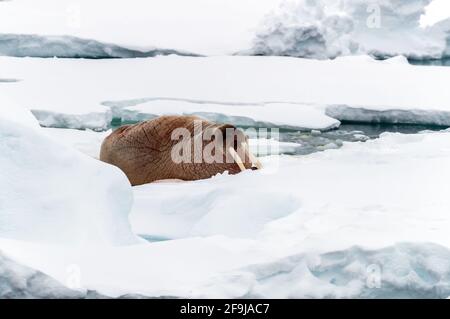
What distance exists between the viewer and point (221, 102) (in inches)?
381

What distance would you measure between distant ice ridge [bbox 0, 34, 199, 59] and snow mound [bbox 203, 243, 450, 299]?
390 inches

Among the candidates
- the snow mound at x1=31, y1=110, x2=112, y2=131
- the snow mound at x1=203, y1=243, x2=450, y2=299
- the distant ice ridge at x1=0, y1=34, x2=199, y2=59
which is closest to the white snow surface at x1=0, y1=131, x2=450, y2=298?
the snow mound at x1=203, y1=243, x2=450, y2=299

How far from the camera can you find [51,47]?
1199 cm

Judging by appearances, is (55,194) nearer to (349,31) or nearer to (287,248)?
(287,248)

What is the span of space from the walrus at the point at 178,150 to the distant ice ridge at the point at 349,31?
6.28m

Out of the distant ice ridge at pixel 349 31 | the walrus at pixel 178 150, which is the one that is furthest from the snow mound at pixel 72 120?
the distant ice ridge at pixel 349 31

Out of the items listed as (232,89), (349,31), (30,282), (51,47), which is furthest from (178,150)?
(349,31)

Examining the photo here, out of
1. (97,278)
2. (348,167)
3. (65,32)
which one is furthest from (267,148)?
(65,32)

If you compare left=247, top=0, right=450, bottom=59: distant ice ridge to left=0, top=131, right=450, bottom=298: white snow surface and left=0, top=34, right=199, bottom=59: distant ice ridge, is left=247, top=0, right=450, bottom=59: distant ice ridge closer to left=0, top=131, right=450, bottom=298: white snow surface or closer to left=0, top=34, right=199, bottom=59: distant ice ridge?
left=0, top=34, right=199, bottom=59: distant ice ridge

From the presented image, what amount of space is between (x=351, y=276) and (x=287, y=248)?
0.77 ft

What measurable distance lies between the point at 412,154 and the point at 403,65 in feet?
24.2

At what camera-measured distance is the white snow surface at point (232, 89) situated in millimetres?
8805

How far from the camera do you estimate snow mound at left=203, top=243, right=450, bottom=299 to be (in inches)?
97.0

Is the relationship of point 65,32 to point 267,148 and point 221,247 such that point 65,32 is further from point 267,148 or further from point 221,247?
point 221,247
